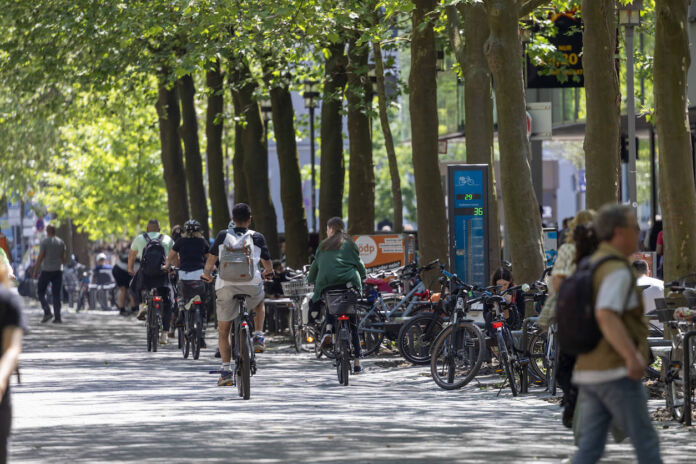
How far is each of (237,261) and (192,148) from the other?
18.8m

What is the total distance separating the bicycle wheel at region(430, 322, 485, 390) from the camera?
15711 millimetres

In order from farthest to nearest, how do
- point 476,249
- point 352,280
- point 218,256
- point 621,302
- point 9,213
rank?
1. point 9,213
2. point 476,249
3. point 352,280
4. point 218,256
5. point 621,302

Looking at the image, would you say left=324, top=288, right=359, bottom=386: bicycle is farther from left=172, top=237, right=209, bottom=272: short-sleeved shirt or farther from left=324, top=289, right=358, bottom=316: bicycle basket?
left=172, top=237, right=209, bottom=272: short-sleeved shirt

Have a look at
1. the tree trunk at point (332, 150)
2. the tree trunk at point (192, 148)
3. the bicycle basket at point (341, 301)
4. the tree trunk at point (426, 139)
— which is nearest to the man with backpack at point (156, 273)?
the tree trunk at point (426, 139)

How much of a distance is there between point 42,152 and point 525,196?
28.3m

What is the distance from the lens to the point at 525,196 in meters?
18.3

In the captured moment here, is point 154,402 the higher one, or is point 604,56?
point 604,56

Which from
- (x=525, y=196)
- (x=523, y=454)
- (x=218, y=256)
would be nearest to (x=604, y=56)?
(x=525, y=196)

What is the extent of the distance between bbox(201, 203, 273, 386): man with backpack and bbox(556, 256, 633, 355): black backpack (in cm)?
785

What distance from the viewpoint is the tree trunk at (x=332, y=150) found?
2733 centimetres

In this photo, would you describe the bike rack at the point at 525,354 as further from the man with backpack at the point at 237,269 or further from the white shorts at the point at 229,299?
the white shorts at the point at 229,299

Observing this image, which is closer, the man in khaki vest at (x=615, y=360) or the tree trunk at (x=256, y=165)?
the man in khaki vest at (x=615, y=360)

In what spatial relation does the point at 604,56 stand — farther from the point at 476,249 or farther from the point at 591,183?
the point at 476,249

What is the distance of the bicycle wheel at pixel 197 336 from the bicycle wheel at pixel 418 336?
2.91 meters
